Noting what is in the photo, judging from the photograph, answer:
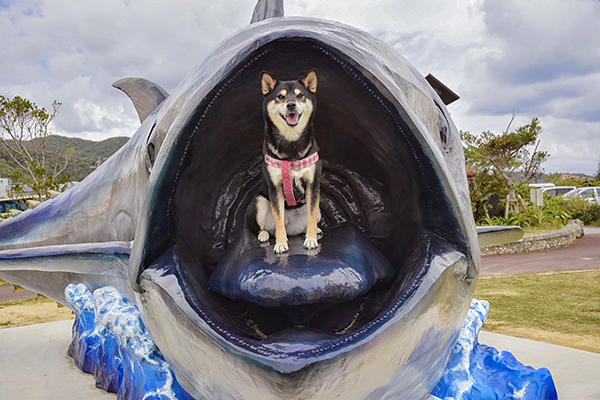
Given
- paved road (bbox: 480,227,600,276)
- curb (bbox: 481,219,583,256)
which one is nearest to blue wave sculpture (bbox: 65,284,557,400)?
paved road (bbox: 480,227,600,276)

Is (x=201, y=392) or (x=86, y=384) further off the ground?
A: (x=201, y=392)

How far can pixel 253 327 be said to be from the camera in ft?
5.84

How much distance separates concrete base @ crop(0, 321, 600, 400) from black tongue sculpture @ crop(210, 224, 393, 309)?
2.72 m

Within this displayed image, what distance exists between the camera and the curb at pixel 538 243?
17.1 m

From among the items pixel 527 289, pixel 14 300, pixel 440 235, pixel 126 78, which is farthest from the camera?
pixel 14 300

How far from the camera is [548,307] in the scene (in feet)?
28.6

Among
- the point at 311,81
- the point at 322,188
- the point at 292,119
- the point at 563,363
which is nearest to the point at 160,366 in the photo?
the point at 322,188

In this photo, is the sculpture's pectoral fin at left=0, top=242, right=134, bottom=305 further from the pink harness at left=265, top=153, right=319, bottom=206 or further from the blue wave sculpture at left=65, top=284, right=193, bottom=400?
the pink harness at left=265, top=153, right=319, bottom=206

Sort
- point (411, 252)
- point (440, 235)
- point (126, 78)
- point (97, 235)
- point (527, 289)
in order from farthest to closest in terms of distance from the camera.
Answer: point (527, 289)
point (126, 78)
point (97, 235)
point (411, 252)
point (440, 235)

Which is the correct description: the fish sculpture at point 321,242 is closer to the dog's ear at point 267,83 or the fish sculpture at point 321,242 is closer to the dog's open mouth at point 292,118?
the dog's ear at point 267,83

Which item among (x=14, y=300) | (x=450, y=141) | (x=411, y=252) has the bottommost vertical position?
(x=14, y=300)

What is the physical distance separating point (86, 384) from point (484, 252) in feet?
50.7

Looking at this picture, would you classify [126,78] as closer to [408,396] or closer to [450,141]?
[450,141]

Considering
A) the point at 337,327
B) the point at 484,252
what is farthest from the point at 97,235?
the point at 484,252
